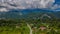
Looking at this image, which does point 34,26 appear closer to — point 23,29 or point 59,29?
point 23,29

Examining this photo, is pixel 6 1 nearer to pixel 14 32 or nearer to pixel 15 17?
pixel 15 17

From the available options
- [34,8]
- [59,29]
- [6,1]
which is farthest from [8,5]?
[59,29]

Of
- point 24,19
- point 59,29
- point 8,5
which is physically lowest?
point 59,29

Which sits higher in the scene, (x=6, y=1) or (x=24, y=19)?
(x=6, y=1)

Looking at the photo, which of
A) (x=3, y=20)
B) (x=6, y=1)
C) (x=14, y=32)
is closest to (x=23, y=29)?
(x=14, y=32)

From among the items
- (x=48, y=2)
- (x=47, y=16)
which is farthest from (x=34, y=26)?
(x=48, y=2)

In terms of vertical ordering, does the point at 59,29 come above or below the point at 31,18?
below

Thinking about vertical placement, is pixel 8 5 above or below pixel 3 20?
above

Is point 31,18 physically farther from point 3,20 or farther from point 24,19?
point 3,20
